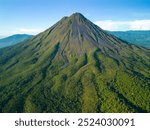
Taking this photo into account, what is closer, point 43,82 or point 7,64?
→ point 43,82

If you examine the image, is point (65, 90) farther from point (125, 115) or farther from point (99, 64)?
point (125, 115)

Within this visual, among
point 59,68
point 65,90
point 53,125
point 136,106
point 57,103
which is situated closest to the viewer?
point 53,125

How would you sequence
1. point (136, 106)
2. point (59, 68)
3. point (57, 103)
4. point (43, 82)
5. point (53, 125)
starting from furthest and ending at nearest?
1. point (59, 68)
2. point (43, 82)
3. point (57, 103)
4. point (136, 106)
5. point (53, 125)

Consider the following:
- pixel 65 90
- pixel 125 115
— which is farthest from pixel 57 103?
pixel 125 115

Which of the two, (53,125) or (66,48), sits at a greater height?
(53,125)

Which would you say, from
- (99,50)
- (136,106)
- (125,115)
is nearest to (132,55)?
(99,50)

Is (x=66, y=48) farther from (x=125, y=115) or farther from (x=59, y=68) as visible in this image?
(x=125, y=115)

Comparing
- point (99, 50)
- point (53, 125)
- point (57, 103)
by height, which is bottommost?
point (57, 103)
